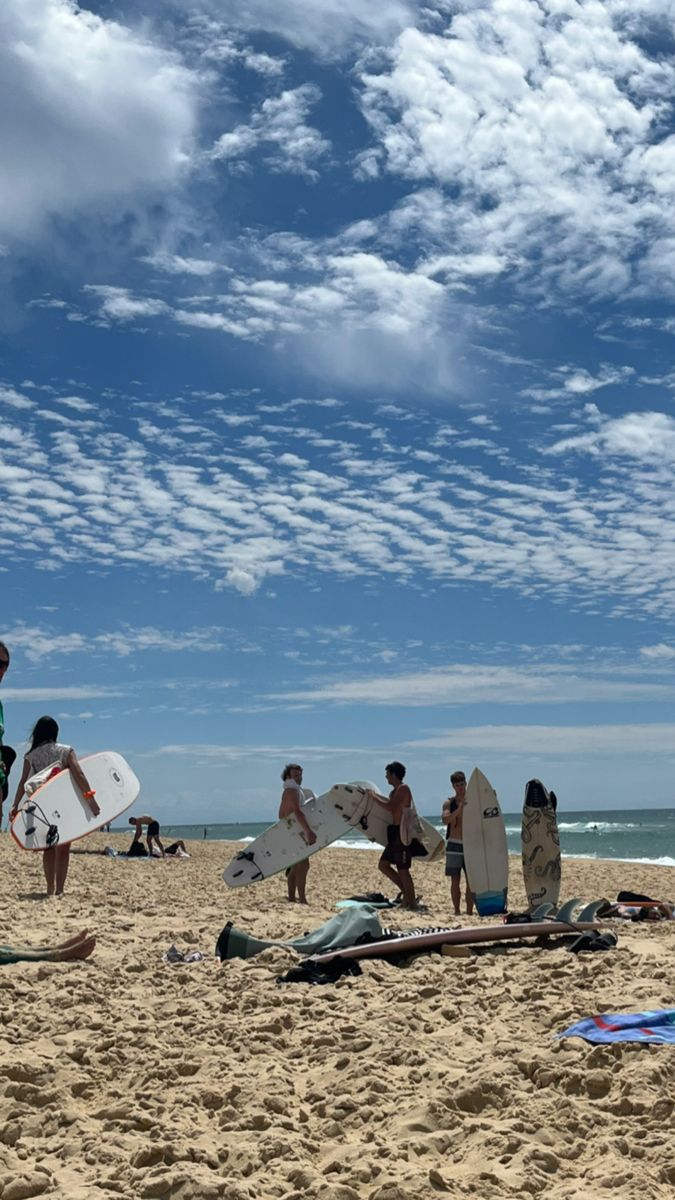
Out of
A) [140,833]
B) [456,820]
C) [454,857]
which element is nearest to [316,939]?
[454,857]

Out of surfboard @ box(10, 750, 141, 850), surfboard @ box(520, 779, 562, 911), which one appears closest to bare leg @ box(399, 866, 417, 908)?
surfboard @ box(520, 779, 562, 911)

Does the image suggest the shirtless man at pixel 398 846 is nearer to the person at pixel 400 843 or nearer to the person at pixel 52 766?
the person at pixel 400 843

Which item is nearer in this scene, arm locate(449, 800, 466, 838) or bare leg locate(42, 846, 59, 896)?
bare leg locate(42, 846, 59, 896)

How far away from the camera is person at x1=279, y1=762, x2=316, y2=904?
10375 mm

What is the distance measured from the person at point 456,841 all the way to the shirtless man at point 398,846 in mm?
520

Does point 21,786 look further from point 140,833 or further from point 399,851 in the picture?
point 140,833

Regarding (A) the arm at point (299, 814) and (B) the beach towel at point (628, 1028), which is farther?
Result: (A) the arm at point (299, 814)

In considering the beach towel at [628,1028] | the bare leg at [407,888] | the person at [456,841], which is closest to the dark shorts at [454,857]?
the person at [456,841]

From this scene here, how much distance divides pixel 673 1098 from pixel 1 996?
2.94 meters

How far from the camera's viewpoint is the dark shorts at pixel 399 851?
9055mm

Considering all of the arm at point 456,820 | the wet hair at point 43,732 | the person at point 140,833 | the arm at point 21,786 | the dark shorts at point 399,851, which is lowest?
the person at point 140,833

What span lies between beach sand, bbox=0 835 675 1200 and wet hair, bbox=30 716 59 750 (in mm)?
3264

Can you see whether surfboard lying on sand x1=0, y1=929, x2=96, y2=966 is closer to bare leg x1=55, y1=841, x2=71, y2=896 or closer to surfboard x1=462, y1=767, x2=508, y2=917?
bare leg x1=55, y1=841, x2=71, y2=896

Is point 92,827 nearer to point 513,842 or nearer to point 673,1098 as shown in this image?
point 673,1098
